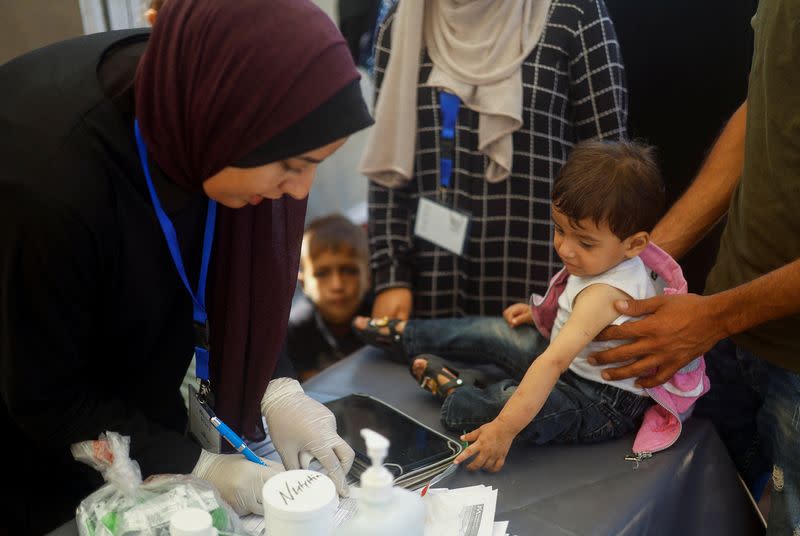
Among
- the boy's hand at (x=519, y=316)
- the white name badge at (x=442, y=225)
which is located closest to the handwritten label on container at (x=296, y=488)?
the boy's hand at (x=519, y=316)

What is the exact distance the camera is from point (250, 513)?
1.12 meters

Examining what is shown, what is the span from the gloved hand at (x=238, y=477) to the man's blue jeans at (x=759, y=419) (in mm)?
880

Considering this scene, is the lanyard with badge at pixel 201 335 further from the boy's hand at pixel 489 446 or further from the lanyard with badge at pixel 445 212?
the lanyard with badge at pixel 445 212

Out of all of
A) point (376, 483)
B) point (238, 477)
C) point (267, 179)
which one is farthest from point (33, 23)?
point (376, 483)

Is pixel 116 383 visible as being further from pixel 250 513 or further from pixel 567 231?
pixel 567 231

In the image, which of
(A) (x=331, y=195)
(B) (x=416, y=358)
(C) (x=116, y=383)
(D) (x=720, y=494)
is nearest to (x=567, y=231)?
(B) (x=416, y=358)

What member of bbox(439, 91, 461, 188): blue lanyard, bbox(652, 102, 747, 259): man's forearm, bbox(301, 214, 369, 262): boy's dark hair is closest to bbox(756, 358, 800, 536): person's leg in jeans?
bbox(652, 102, 747, 259): man's forearm

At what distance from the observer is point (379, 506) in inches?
29.6

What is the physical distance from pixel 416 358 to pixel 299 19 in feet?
2.84

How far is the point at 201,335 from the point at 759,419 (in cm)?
103

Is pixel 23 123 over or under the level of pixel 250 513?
over

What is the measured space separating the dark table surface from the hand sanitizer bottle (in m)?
0.40

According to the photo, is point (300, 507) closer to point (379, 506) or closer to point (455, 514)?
point (379, 506)

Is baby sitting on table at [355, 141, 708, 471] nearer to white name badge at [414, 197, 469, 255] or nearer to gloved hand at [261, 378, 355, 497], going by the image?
gloved hand at [261, 378, 355, 497]
